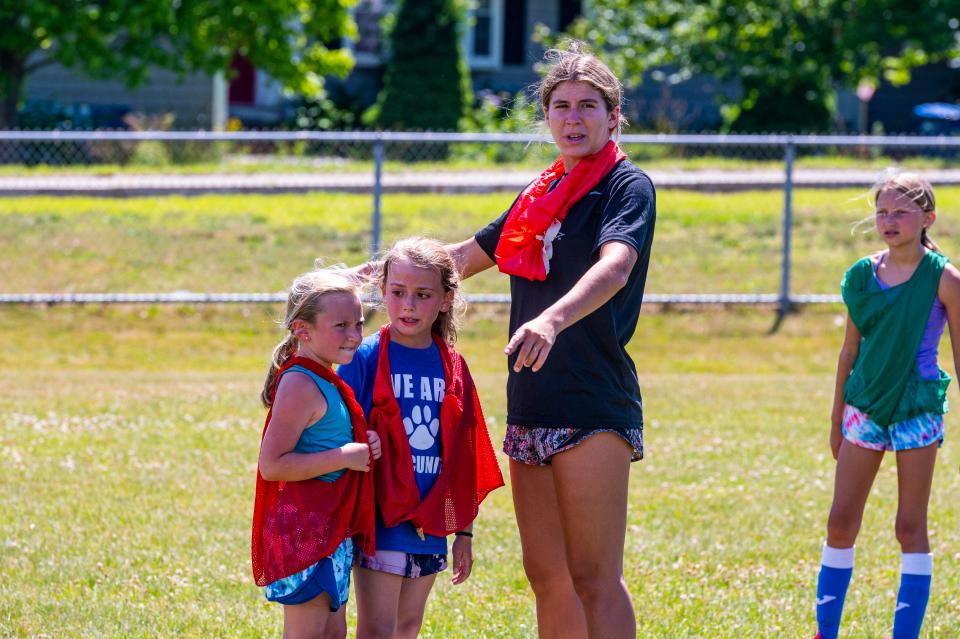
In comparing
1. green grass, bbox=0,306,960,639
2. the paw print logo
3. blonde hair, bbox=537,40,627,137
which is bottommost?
green grass, bbox=0,306,960,639

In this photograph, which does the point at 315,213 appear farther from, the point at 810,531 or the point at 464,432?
the point at 464,432

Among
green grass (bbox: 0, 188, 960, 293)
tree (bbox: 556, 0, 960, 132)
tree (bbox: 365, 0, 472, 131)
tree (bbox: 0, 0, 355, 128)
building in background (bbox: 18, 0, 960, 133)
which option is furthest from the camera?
building in background (bbox: 18, 0, 960, 133)

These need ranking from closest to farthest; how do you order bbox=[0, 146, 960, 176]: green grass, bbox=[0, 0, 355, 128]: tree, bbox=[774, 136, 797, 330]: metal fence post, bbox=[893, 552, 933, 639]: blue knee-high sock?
1. bbox=[893, 552, 933, 639]: blue knee-high sock
2. bbox=[774, 136, 797, 330]: metal fence post
3. bbox=[0, 146, 960, 176]: green grass
4. bbox=[0, 0, 355, 128]: tree

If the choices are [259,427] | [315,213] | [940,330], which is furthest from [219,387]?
[940,330]

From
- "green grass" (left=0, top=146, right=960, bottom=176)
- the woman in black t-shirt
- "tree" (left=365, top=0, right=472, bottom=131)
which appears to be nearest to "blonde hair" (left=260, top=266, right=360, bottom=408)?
Answer: the woman in black t-shirt

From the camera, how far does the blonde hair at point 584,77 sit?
3.91m

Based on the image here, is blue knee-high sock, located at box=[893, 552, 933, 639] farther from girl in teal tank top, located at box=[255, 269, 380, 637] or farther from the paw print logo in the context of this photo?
girl in teal tank top, located at box=[255, 269, 380, 637]

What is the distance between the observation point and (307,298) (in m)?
3.72

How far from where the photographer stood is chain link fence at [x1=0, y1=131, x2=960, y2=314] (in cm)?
1266

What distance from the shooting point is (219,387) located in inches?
403

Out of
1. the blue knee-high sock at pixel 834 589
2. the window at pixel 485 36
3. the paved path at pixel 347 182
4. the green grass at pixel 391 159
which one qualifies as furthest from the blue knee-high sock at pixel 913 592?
the window at pixel 485 36

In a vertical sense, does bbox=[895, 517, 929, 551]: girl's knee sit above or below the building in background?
below

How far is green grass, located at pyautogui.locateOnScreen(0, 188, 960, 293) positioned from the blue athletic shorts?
30.5ft

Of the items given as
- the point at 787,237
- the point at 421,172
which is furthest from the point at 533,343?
the point at 421,172
